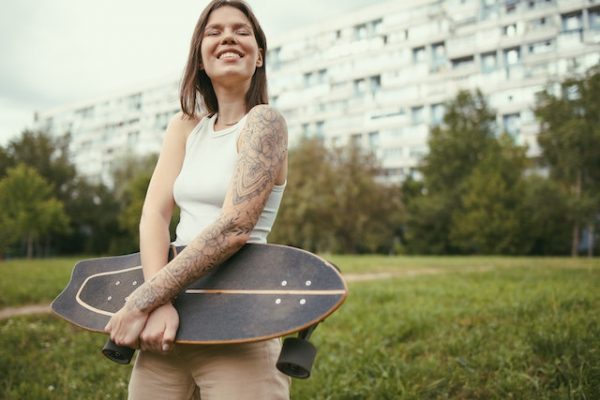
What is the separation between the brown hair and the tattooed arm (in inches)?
13.7

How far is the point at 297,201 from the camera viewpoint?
31484 millimetres

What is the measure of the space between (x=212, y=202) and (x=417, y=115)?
45.5 meters

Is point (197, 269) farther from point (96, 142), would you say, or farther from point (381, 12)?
point (96, 142)

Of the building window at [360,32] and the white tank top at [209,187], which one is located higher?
the building window at [360,32]

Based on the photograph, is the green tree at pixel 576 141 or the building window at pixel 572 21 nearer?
the green tree at pixel 576 141

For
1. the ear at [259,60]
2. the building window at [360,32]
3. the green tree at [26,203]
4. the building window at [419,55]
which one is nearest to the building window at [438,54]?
the building window at [419,55]

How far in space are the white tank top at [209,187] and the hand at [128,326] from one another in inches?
12.6

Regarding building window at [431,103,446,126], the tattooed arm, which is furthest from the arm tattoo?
building window at [431,103,446,126]

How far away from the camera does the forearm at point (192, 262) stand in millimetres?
1429

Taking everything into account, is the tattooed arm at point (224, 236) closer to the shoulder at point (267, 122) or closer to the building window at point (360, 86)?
the shoulder at point (267, 122)

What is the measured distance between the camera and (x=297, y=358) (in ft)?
4.44

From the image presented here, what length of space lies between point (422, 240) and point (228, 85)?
3324 cm

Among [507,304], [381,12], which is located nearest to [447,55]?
[381,12]

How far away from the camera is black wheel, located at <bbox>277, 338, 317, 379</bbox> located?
1.35m
